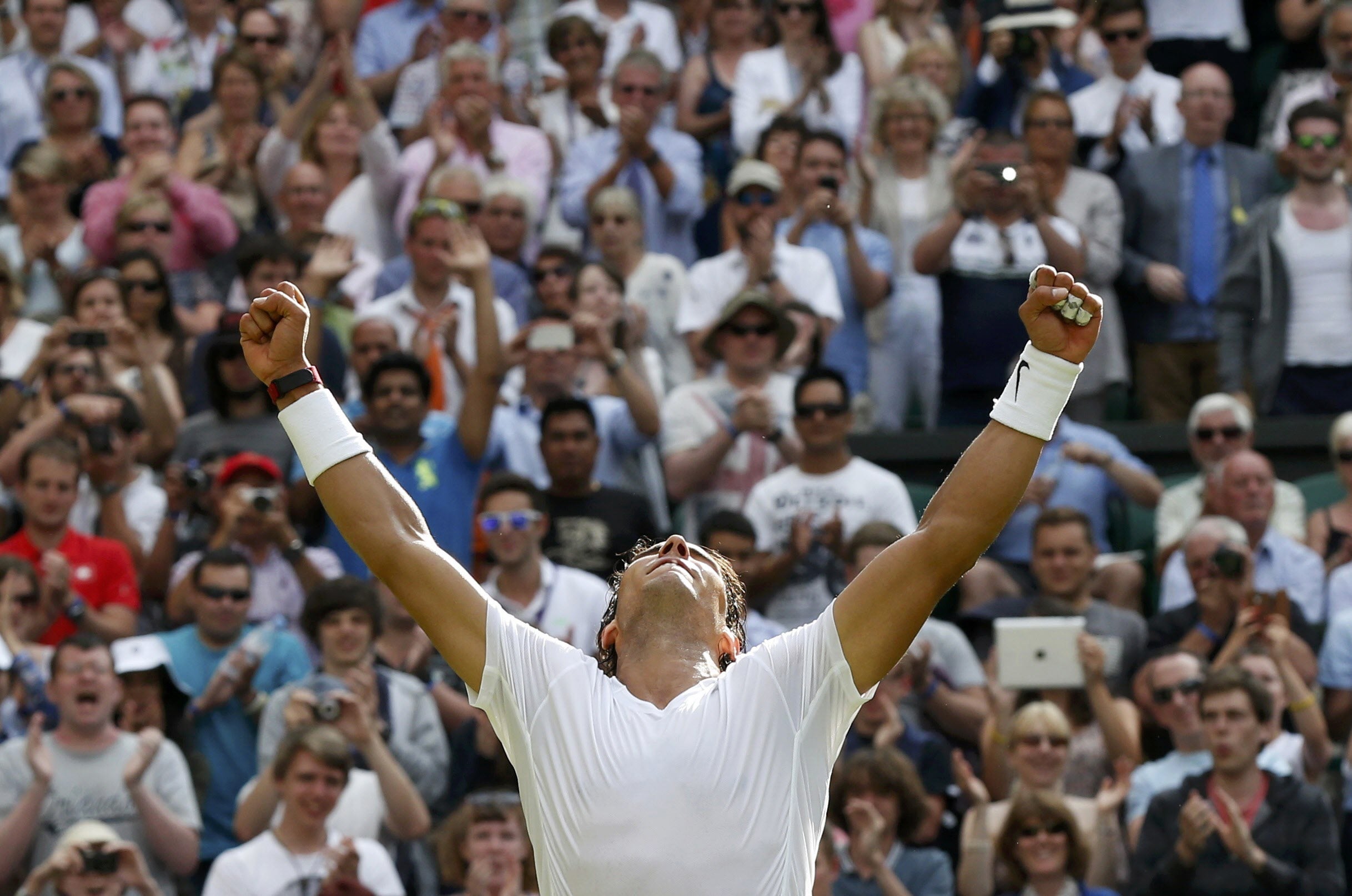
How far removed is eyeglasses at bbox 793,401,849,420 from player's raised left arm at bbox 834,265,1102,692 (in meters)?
5.64

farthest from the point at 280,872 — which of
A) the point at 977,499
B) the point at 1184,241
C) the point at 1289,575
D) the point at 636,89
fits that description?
the point at 1184,241

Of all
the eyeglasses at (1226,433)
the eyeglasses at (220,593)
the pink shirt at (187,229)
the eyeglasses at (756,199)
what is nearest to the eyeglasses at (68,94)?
the pink shirt at (187,229)

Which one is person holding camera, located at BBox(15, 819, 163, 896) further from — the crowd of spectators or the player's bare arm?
the player's bare arm

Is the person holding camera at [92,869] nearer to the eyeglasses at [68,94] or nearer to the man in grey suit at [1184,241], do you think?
the eyeglasses at [68,94]

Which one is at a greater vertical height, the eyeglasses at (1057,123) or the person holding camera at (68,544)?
the eyeglasses at (1057,123)

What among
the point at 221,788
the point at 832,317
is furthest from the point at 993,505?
the point at 832,317

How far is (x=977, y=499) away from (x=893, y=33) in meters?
9.63

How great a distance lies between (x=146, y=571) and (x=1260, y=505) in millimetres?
5037

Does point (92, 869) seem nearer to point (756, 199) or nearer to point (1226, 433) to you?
point (756, 199)

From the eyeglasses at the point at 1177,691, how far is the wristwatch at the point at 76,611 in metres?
4.57

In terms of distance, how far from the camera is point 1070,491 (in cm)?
1048

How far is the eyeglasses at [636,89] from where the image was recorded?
41.3ft

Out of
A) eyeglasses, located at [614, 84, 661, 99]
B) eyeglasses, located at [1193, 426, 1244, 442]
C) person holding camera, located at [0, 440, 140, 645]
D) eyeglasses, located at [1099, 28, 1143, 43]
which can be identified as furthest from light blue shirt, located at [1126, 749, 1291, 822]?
eyeglasses, located at [1099, 28, 1143, 43]

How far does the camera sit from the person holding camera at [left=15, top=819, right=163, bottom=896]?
27.0 feet
